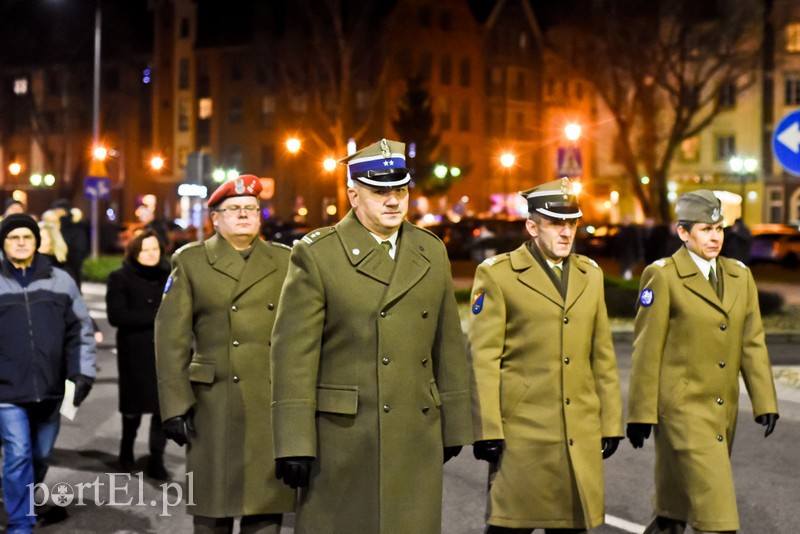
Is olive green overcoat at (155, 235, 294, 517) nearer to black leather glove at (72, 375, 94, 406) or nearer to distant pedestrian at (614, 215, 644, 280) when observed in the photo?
black leather glove at (72, 375, 94, 406)

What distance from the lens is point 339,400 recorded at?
201 inches

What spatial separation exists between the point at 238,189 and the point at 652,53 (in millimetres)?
38035

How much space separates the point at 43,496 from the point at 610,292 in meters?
14.8

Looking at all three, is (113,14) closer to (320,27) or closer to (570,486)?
(320,27)

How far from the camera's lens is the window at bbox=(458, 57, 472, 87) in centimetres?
8156

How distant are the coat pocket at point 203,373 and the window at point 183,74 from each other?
82330 millimetres

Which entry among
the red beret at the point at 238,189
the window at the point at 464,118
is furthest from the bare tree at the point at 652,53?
the red beret at the point at 238,189

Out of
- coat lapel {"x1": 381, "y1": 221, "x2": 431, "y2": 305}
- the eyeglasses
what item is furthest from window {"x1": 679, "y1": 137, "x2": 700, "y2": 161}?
coat lapel {"x1": 381, "y1": 221, "x2": 431, "y2": 305}

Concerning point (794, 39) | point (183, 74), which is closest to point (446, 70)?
point (183, 74)

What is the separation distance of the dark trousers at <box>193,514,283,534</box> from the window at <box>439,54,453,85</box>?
74142 mm

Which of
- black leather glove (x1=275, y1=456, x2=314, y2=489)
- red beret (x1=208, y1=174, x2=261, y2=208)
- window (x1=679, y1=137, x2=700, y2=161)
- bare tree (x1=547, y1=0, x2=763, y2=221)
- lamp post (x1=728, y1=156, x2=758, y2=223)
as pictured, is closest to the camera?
black leather glove (x1=275, y1=456, x2=314, y2=489)

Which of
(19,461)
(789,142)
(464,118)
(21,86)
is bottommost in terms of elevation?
(19,461)

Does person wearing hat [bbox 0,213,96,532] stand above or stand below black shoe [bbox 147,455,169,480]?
above

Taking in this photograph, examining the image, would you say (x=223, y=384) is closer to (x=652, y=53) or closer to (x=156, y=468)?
(x=156, y=468)
